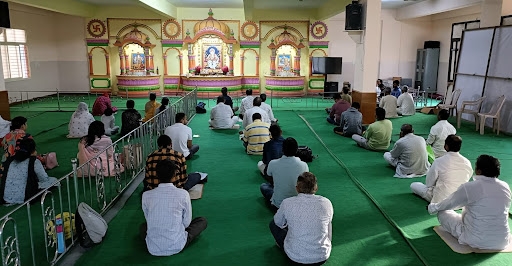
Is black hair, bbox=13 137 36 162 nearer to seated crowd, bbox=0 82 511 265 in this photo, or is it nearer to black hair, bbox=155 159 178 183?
seated crowd, bbox=0 82 511 265

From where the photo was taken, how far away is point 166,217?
11.7ft

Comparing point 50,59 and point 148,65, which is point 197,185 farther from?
point 50,59

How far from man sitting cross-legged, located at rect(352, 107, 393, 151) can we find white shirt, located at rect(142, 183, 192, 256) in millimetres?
4774

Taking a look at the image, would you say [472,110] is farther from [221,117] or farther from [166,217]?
[166,217]

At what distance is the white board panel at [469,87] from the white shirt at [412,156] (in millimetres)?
5823

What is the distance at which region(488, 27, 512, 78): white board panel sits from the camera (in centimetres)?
979

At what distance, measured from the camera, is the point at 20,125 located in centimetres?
596

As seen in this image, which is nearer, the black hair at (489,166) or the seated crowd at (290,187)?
the seated crowd at (290,187)

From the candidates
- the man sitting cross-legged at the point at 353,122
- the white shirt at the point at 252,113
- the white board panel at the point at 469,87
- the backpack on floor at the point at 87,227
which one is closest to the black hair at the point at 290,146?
the backpack on floor at the point at 87,227

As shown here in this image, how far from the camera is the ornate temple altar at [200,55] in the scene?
16391 mm

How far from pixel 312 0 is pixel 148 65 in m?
7.16

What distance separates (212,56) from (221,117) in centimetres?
808

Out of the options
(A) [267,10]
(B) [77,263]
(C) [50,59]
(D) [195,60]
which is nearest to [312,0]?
(A) [267,10]

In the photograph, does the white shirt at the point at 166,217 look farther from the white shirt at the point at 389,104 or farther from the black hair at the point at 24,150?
the white shirt at the point at 389,104
